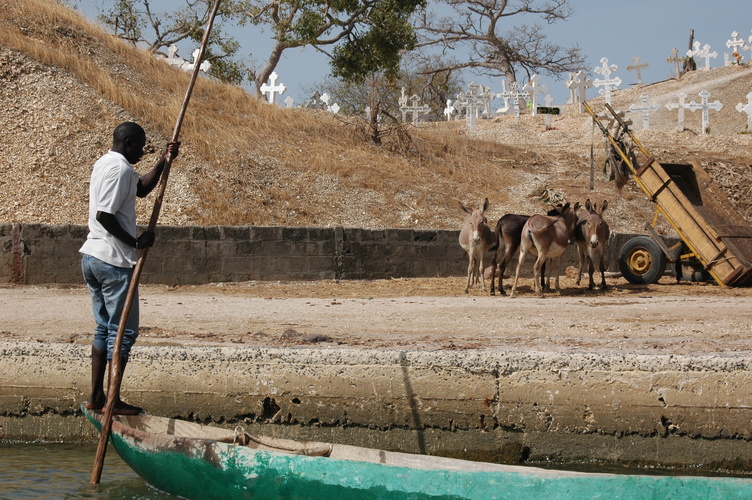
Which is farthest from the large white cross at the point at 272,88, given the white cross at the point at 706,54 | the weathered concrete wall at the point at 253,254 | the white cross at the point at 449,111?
the white cross at the point at 706,54

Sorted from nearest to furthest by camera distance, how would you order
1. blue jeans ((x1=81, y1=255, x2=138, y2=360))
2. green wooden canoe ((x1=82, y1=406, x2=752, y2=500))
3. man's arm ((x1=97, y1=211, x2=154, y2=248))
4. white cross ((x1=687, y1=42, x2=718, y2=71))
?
green wooden canoe ((x1=82, y1=406, x2=752, y2=500)), man's arm ((x1=97, y1=211, x2=154, y2=248)), blue jeans ((x1=81, y1=255, x2=138, y2=360)), white cross ((x1=687, y1=42, x2=718, y2=71))

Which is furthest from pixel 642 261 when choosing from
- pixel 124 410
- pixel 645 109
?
pixel 645 109

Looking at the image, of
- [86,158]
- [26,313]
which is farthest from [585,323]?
[86,158]

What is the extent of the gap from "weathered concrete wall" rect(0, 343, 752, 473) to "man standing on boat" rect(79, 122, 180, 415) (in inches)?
32.6

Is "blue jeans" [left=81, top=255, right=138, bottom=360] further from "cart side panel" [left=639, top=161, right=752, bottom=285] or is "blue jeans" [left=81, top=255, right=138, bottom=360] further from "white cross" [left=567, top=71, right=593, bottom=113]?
"white cross" [left=567, top=71, right=593, bottom=113]

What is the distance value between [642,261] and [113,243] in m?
12.2

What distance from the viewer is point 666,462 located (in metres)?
6.95

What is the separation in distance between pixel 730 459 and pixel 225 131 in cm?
1817

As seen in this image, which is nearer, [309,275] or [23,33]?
[309,275]

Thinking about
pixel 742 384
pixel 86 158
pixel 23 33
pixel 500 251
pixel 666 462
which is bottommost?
pixel 666 462

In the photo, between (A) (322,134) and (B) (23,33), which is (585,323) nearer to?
(A) (322,134)

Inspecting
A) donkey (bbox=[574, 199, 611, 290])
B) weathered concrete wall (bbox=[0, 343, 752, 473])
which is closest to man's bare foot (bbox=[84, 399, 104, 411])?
weathered concrete wall (bbox=[0, 343, 752, 473])

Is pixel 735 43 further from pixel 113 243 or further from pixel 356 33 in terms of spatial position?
pixel 113 243

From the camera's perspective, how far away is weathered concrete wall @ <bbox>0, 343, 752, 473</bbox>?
271 inches
